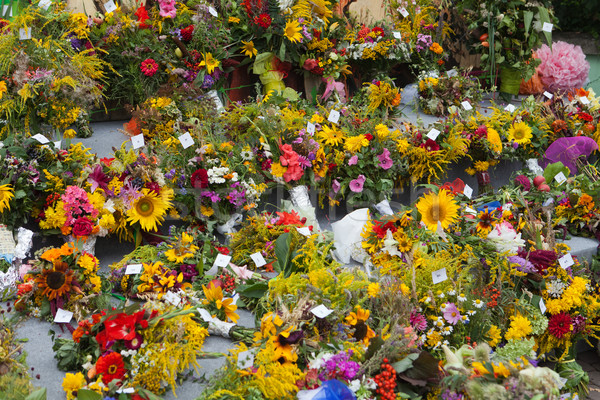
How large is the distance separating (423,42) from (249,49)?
1.52 m

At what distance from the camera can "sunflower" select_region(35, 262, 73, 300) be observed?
232 centimetres

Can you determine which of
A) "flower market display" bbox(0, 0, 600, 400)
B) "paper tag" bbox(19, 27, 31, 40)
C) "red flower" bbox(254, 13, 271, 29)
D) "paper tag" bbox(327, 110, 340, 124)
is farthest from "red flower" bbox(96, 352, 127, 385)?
"red flower" bbox(254, 13, 271, 29)

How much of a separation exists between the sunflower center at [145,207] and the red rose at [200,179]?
0.79 ft

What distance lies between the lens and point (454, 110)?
3982 millimetres

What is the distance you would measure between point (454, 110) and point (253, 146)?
61.1 inches

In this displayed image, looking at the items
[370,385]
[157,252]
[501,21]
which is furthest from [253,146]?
[501,21]

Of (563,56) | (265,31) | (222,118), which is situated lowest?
(563,56)

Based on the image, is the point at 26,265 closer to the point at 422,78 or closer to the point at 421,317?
the point at 421,317

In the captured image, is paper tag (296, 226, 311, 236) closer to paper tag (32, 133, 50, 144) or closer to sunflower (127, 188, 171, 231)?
sunflower (127, 188, 171, 231)

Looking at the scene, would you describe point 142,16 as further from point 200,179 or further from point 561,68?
point 561,68

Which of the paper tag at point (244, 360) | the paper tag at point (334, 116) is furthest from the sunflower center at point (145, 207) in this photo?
the paper tag at point (334, 116)

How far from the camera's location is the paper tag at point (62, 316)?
7.54 ft

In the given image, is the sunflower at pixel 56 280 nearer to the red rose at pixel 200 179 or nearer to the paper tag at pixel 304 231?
the red rose at pixel 200 179

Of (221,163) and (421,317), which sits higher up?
(221,163)
